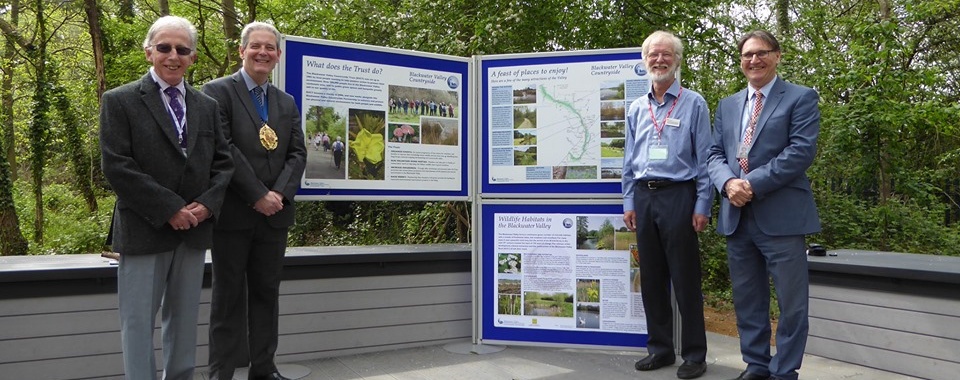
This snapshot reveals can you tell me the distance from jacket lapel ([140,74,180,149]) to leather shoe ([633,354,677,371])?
9.05 feet

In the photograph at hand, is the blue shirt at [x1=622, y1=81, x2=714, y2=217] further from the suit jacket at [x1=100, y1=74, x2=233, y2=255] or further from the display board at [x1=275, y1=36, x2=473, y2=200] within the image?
the suit jacket at [x1=100, y1=74, x2=233, y2=255]

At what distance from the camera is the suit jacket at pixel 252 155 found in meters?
3.33

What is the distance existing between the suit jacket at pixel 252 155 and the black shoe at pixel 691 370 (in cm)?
229

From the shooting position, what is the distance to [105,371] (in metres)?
3.58

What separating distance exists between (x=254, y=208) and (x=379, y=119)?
3.91 feet

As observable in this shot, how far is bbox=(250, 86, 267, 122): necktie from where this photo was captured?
353cm

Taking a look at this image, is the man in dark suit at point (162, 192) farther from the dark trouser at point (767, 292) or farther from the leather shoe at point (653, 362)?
the dark trouser at point (767, 292)

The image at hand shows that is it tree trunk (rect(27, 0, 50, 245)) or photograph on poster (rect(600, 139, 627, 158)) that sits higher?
tree trunk (rect(27, 0, 50, 245))

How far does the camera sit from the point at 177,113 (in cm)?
292

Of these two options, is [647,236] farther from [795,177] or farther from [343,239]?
[343,239]

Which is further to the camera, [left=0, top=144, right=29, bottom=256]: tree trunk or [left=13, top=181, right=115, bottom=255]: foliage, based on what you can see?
[left=0, top=144, right=29, bottom=256]: tree trunk

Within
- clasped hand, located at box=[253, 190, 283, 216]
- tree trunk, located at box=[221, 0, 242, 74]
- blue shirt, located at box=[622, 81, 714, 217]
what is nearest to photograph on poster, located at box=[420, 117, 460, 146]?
blue shirt, located at box=[622, 81, 714, 217]

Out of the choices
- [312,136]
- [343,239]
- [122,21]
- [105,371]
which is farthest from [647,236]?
[122,21]

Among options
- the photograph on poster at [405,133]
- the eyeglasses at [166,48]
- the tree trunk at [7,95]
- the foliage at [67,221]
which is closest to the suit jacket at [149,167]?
the eyeglasses at [166,48]
